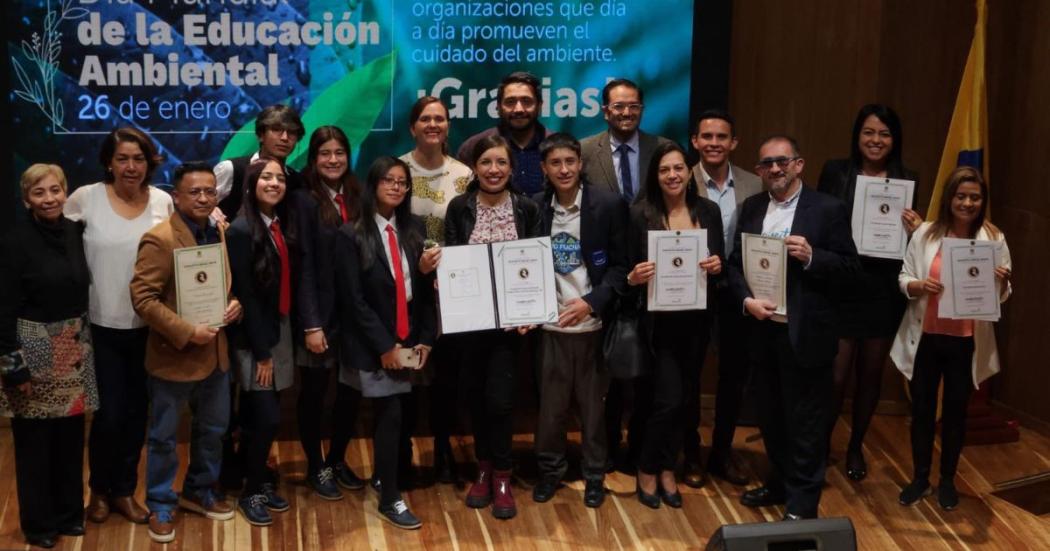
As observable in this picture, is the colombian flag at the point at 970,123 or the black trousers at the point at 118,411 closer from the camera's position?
the black trousers at the point at 118,411

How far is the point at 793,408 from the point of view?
4.97 meters

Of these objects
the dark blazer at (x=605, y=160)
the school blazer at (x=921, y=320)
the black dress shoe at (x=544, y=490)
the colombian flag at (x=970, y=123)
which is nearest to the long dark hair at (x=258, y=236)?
the dark blazer at (x=605, y=160)

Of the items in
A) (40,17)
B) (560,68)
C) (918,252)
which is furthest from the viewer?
(560,68)

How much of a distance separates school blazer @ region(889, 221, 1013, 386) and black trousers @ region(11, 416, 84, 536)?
3344 mm

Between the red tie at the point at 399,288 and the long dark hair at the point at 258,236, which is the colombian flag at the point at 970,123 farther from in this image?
the long dark hair at the point at 258,236

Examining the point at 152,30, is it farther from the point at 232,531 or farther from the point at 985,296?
the point at 985,296

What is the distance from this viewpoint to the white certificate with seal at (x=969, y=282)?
197 inches

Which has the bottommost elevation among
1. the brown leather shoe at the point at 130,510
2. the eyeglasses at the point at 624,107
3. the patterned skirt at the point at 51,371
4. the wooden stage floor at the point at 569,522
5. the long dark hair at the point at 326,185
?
the wooden stage floor at the point at 569,522

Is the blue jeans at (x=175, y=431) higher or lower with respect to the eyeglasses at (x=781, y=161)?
lower

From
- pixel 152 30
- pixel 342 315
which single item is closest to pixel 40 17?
pixel 152 30

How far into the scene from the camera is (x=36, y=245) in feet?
14.5

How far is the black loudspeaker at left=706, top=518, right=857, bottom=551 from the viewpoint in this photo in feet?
12.6

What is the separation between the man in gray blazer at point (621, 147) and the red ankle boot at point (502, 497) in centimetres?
129

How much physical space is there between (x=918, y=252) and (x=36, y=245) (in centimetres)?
348
